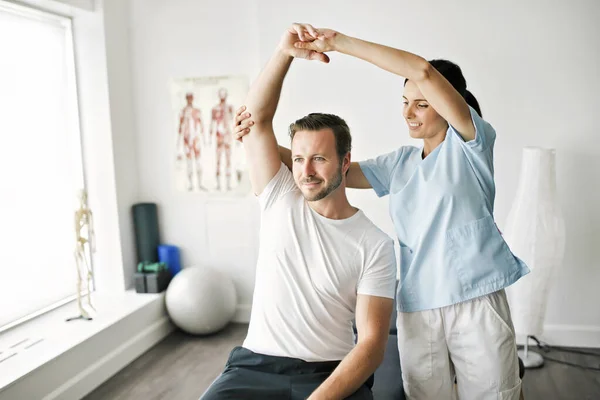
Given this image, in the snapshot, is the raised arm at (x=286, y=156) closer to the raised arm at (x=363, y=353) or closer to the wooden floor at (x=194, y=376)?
the raised arm at (x=363, y=353)

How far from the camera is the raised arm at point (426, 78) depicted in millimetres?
1390

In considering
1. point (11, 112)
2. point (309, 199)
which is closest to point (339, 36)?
point (309, 199)

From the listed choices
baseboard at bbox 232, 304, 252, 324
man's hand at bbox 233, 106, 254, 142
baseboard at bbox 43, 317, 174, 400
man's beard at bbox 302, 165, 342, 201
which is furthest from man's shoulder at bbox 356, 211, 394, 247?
baseboard at bbox 232, 304, 252, 324

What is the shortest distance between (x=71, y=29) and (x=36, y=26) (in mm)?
279

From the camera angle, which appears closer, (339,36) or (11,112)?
(339,36)

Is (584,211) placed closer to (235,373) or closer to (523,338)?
(523,338)

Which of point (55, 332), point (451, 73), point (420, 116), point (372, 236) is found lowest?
point (55, 332)

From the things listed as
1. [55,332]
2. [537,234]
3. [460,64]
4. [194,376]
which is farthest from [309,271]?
[460,64]

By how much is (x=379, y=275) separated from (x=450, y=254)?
22 centimetres

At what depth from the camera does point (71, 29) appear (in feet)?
10.9

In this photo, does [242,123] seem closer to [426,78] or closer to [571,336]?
[426,78]

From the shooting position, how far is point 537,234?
275 centimetres

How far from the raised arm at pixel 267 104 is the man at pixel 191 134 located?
1.94 meters

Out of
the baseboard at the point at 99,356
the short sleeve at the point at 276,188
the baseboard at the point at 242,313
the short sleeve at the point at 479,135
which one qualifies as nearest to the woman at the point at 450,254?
the short sleeve at the point at 479,135
